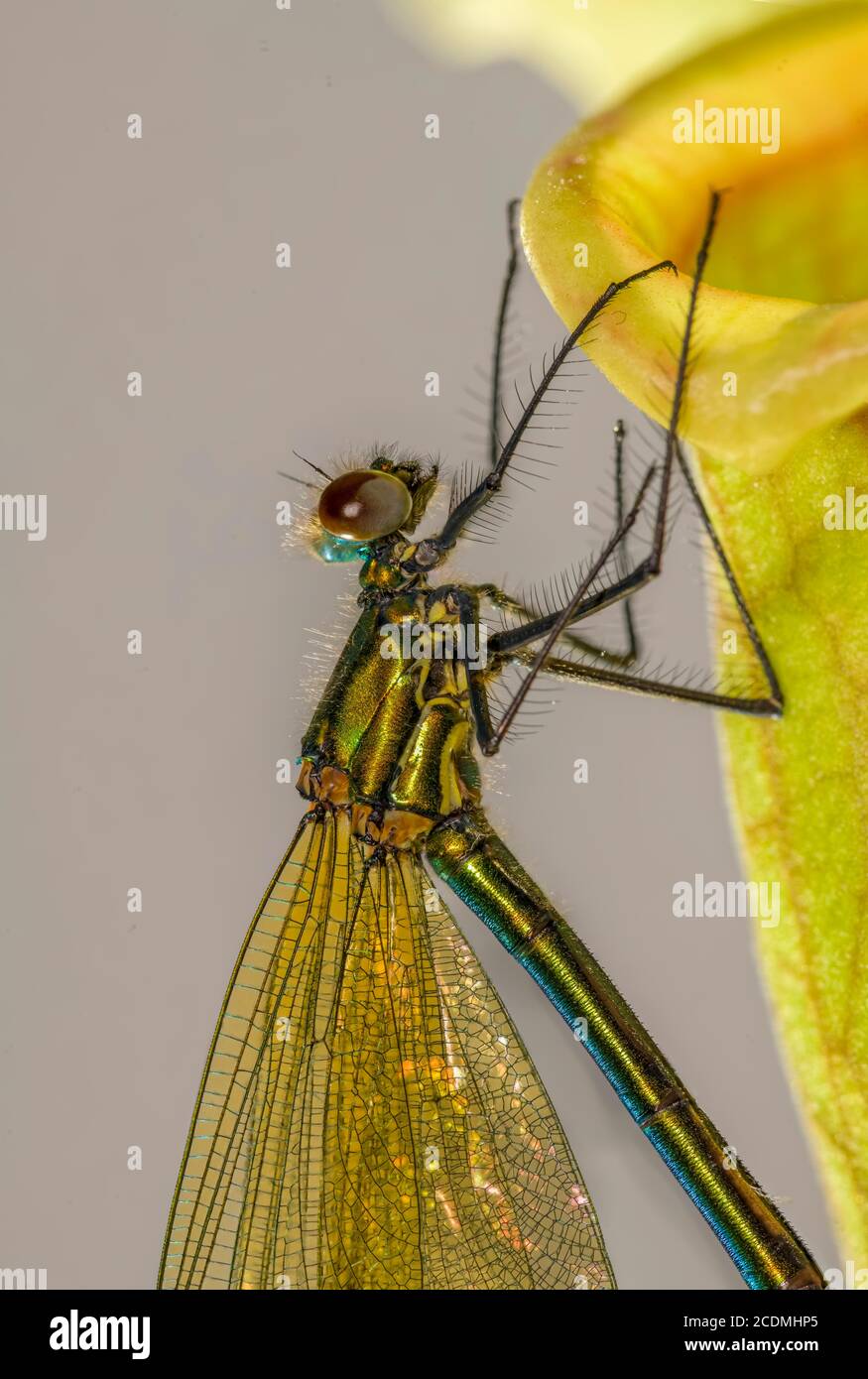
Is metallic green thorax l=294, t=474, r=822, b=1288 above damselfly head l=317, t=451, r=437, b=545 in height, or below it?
below

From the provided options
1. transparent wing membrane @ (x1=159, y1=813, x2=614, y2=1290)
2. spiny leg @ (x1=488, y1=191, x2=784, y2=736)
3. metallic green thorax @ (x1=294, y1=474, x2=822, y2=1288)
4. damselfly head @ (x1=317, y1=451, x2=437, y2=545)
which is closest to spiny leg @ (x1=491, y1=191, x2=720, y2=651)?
spiny leg @ (x1=488, y1=191, x2=784, y2=736)

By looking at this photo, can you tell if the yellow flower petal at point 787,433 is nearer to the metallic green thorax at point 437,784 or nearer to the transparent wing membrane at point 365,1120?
the metallic green thorax at point 437,784

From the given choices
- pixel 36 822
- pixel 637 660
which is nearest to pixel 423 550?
pixel 637 660

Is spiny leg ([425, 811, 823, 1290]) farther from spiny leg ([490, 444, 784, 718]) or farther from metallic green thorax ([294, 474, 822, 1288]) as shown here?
spiny leg ([490, 444, 784, 718])

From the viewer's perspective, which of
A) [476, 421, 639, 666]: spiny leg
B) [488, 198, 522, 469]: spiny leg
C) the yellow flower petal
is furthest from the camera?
[488, 198, 522, 469]: spiny leg

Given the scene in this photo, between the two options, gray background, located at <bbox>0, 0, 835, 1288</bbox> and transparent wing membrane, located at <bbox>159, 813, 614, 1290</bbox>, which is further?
gray background, located at <bbox>0, 0, 835, 1288</bbox>

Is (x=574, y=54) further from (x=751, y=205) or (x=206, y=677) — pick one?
(x=206, y=677)

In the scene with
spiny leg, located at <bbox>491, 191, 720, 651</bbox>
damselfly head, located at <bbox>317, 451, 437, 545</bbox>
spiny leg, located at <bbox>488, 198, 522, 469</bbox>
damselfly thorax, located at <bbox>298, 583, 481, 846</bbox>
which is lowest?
damselfly thorax, located at <bbox>298, 583, 481, 846</bbox>

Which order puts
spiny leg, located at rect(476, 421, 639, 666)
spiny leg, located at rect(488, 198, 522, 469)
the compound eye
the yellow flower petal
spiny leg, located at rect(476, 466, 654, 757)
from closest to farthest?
the yellow flower petal < spiny leg, located at rect(476, 466, 654, 757) < the compound eye < spiny leg, located at rect(476, 421, 639, 666) < spiny leg, located at rect(488, 198, 522, 469)

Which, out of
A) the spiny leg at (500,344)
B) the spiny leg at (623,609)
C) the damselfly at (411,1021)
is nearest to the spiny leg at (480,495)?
the damselfly at (411,1021)

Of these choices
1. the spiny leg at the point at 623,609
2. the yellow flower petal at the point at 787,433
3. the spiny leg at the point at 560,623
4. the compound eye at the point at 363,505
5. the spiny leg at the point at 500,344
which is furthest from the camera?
the spiny leg at the point at 500,344
